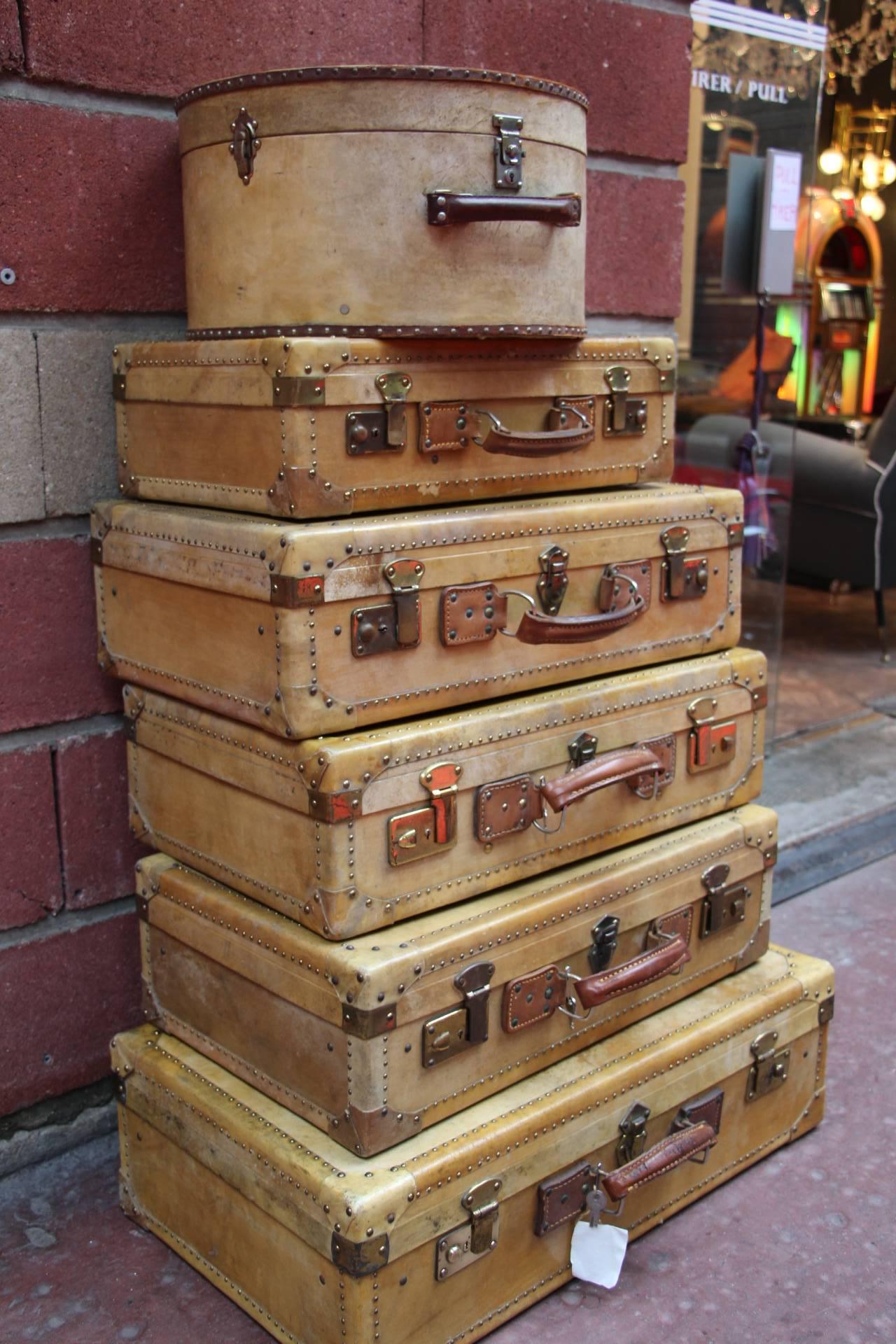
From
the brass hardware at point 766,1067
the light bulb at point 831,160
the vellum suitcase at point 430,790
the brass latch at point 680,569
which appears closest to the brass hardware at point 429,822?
the vellum suitcase at point 430,790

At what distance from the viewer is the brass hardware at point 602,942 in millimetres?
2207

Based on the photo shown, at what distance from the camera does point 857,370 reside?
1360cm

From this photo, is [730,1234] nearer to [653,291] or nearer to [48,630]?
[48,630]

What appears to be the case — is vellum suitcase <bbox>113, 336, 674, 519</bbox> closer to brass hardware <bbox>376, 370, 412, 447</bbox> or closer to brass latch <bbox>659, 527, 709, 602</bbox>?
brass hardware <bbox>376, 370, 412, 447</bbox>

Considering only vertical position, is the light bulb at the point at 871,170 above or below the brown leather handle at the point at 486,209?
above

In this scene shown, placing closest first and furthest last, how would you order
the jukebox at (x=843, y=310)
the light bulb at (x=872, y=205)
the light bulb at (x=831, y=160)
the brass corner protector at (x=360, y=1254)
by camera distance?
the brass corner protector at (x=360, y=1254) → the light bulb at (x=831, y=160) → the jukebox at (x=843, y=310) → the light bulb at (x=872, y=205)

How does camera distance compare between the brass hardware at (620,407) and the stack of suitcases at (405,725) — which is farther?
the brass hardware at (620,407)

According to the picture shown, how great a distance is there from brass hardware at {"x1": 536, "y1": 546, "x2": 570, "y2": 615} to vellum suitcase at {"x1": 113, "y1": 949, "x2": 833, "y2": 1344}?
2.56ft

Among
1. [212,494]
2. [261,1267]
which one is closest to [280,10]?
[212,494]

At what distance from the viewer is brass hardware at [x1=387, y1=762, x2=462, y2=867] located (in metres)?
1.94

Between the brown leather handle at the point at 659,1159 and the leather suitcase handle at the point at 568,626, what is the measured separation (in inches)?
34.4

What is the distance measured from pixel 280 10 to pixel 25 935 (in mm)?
1755

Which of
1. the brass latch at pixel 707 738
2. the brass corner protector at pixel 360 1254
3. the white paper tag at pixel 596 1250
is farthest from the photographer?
the brass latch at pixel 707 738

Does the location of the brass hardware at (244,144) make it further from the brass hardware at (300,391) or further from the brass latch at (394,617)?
the brass latch at (394,617)
